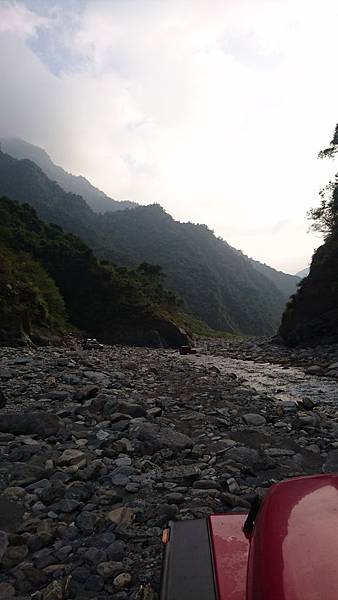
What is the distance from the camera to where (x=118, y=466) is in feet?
16.4

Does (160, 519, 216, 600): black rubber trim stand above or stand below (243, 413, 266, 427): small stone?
above

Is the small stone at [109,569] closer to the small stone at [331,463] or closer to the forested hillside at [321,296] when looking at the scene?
the small stone at [331,463]

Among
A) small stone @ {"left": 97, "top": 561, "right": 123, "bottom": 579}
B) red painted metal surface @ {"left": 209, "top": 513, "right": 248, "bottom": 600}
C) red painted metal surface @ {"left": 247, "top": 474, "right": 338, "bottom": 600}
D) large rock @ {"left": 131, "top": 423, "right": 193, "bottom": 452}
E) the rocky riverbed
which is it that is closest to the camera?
red painted metal surface @ {"left": 247, "top": 474, "right": 338, "bottom": 600}

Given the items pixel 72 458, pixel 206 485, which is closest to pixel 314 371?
pixel 206 485

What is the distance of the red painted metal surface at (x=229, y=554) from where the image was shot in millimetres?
1890

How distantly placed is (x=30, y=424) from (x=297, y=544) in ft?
17.7

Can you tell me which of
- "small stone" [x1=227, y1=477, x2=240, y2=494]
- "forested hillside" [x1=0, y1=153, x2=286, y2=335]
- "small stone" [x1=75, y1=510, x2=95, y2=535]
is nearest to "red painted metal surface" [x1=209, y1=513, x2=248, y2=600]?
"small stone" [x1=75, y1=510, x2=95, y2=535]

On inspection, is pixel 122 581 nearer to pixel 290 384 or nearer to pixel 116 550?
pixel 116 550

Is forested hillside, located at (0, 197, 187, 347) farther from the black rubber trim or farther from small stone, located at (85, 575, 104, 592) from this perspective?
the black rubber trim

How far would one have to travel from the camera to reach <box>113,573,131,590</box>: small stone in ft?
9.44

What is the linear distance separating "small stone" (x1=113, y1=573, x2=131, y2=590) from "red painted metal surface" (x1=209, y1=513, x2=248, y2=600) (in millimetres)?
1022

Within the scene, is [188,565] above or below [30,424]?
above

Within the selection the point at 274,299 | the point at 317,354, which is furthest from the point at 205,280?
the point at 317,354

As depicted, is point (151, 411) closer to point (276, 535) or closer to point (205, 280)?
point (276, 535)
